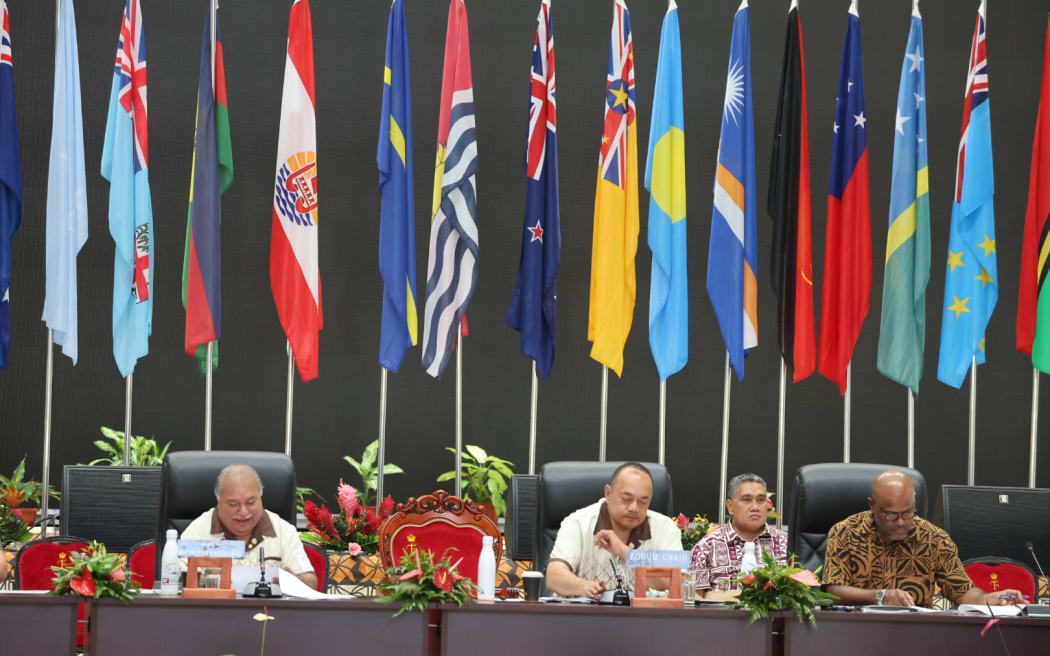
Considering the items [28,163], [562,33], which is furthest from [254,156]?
[562,33]

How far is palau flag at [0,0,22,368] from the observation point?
19.1ft

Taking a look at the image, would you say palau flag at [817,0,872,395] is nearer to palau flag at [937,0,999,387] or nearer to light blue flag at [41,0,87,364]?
palau flag at [937,0,999,387]

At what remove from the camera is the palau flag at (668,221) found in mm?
6133

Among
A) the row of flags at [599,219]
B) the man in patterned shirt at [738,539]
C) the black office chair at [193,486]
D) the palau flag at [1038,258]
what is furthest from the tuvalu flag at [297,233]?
the palau flag at [1038,258]

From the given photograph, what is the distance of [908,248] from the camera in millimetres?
6090

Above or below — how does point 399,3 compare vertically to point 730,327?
above

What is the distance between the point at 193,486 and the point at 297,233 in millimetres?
2025

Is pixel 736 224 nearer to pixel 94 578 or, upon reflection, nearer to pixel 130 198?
pixel 130 198

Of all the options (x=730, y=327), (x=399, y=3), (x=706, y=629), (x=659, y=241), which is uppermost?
(x=399, y=3)

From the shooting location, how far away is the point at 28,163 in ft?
23.7

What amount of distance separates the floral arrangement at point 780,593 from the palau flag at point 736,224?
2.71 meters

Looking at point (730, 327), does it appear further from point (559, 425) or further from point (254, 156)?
point (254, 156)

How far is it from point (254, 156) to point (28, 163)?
54.8 inches

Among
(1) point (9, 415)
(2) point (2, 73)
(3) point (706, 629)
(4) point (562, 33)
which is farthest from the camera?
(4) point (562, 33)
